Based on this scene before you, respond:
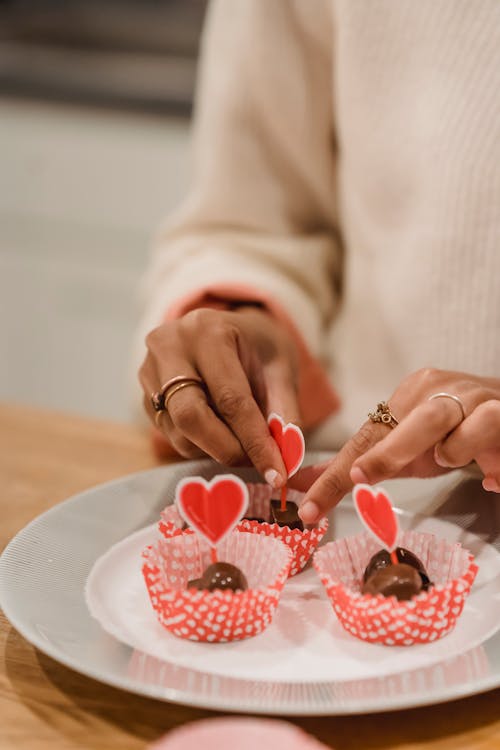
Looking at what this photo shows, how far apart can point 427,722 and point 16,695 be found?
0.28 metres

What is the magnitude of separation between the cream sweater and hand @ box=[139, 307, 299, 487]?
0.18 m

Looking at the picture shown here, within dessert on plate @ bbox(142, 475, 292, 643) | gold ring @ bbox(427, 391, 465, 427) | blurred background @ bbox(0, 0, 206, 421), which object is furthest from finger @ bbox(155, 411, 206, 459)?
blurred background @ bbox(0, 0, 206, 421)

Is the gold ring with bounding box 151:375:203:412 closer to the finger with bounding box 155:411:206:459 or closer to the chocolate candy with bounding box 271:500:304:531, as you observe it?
the finger with bounding box 155:411:206:459

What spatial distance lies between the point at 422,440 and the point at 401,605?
0.46 feet

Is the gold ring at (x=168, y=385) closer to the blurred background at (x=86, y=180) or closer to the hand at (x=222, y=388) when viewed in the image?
the hand at (x=222, y=388)

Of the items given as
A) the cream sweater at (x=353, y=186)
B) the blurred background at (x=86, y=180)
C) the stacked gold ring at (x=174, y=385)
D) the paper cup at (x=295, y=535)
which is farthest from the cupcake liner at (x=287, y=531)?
the blurred background at (x=86, y=180)

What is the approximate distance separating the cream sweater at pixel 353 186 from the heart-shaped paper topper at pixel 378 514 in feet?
1.36

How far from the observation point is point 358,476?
83 centimetres

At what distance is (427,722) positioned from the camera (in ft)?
2.24

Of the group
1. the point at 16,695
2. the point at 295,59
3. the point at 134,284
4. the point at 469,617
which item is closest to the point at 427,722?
the point at 469,617

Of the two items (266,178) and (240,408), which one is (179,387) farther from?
(266,178)

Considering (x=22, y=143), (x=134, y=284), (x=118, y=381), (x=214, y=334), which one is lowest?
(x=118, y=381)

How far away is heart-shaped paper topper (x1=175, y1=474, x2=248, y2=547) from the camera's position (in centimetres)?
82

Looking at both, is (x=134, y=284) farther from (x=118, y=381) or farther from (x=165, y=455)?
(x=165, y=455)
